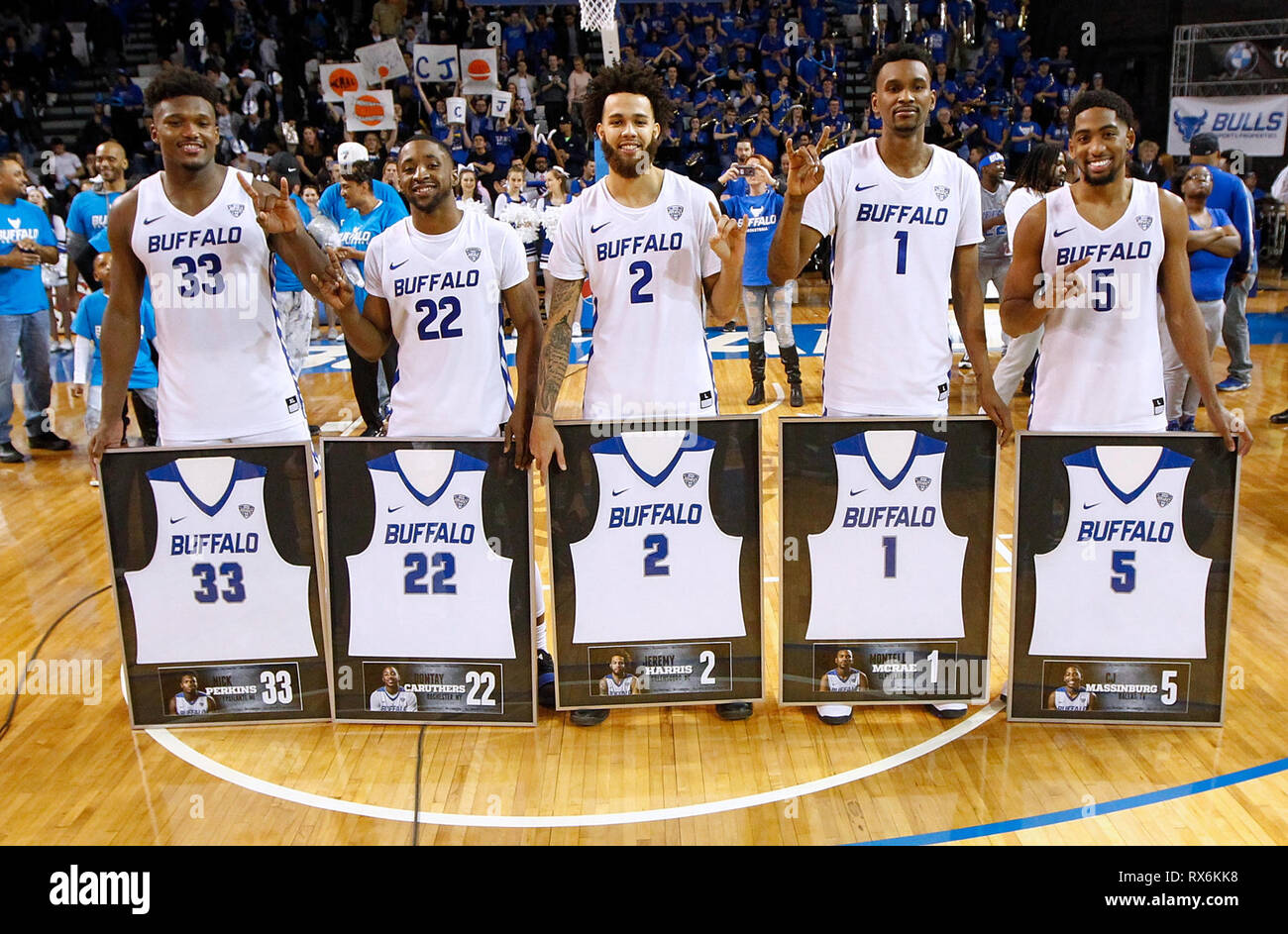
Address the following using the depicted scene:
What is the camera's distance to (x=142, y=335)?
6027 mm

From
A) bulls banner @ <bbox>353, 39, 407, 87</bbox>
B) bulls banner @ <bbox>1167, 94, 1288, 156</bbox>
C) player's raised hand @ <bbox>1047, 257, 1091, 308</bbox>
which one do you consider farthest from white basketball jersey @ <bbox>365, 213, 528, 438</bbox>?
bulls banner @ <bbox>1167, 94, 1288, 156</bbox>

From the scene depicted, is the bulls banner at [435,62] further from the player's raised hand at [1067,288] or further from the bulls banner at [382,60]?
the player's raised hand at [1067,288]

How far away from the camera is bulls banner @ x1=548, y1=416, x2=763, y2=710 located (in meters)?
3.75

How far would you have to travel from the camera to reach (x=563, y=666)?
3891 millimetres

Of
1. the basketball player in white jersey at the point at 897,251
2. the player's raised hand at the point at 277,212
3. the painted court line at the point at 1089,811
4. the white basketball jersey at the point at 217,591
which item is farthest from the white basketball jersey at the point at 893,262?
the white basketball jersey at the point at 217,591

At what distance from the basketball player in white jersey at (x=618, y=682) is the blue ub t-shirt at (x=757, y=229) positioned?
565 cm

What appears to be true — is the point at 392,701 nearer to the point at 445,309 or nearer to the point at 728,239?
the point at 445,309

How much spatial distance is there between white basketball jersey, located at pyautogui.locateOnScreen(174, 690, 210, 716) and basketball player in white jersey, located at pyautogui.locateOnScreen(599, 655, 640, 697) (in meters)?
1.51

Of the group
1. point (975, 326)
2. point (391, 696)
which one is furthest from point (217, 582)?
point (975, 326)

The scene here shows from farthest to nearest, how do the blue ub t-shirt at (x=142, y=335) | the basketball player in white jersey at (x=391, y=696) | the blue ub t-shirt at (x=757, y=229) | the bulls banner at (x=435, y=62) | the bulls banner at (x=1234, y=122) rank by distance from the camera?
the bulls banner at (x=435, y=62) → the bulls banner at (x=1234, y=122) → the blue ub t-shirt at (x=757, y=229) → the blue ub t-shirt at (x=142, y=335) → the basketball player in white jersey at (x=391, y=696)

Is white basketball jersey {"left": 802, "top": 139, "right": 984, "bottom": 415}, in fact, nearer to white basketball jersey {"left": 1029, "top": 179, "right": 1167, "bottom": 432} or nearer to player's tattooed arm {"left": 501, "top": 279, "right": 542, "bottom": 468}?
white basketball jersey {"left": 1029, "top": 179, "right": 1167, "bottom": 432}

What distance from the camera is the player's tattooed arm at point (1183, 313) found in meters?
3.65

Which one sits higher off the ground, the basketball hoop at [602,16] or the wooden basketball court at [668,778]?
the basketball hoop at [602,16]

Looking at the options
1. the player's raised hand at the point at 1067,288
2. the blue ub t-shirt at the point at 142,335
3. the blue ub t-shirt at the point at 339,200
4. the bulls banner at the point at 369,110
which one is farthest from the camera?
the bulls banner at the point at 369,110
